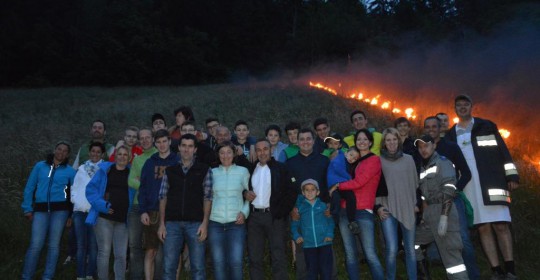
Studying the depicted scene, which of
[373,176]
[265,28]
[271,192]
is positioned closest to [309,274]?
[271,192]

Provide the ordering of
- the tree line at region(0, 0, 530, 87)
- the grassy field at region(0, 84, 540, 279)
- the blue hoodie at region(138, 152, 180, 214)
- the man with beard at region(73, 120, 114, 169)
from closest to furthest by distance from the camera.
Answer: the blue hoodie at region(138, 152, 180, 214) → the man with beard at region(73, 120, 114, 169) → the grassy field at region(0, 84, 540, 279) → the tree line at region(0, 0, 530, 87)

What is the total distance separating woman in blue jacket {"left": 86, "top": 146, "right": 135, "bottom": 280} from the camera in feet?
19.0

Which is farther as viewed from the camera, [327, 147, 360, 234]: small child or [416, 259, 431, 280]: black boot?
[416, 259, 431, 280]: black boot

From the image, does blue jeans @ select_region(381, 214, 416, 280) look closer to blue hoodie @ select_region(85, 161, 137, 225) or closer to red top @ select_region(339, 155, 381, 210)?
red top @ select_region(339, 155, 381, 210)

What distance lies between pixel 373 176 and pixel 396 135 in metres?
0.64

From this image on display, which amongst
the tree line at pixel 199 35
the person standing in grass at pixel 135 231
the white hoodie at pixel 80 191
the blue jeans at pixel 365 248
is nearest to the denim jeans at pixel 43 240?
the white hoodie at pixel 80 191

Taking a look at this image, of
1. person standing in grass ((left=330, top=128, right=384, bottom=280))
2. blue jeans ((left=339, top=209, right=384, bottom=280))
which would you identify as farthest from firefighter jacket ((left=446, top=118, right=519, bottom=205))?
blue jeans ((left=339, top=209, right=384, bottom=280))

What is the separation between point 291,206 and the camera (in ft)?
18.1

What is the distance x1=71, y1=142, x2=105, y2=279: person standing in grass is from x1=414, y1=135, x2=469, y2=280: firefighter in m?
4.82

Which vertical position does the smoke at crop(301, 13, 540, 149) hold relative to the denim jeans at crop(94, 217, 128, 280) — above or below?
above

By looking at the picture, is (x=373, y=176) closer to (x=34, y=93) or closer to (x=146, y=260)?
(x=146, y=260)

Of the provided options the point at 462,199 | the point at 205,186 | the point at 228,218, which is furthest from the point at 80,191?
the point at 462,199

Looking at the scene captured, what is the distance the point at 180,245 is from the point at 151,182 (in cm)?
95

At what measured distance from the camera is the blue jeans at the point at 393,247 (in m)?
5.32
